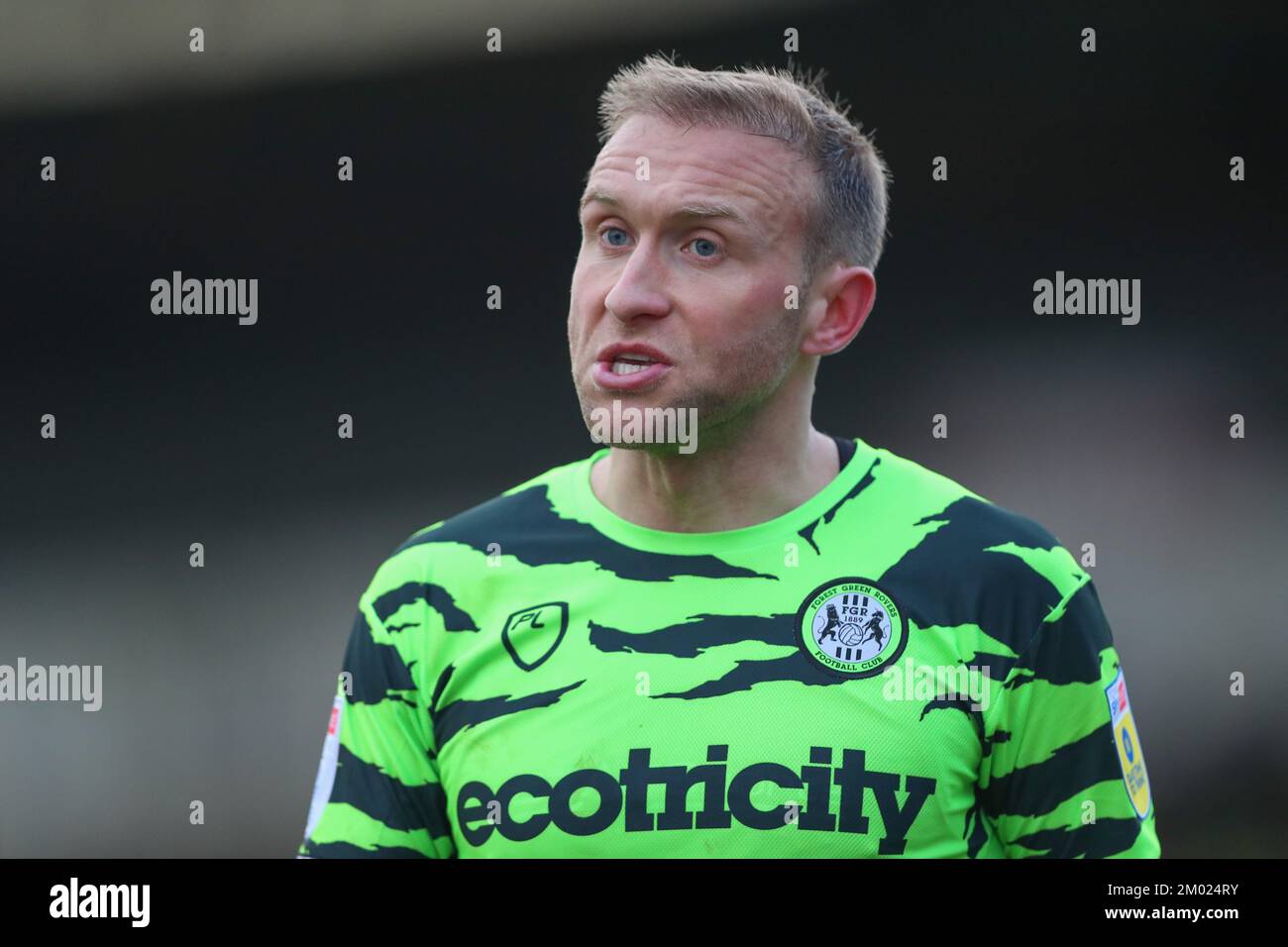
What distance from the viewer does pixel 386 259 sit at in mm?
6000

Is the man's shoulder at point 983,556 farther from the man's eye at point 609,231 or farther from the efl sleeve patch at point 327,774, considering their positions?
the efl sleeve patch at point 327,774

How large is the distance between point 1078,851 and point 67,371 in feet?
16.3

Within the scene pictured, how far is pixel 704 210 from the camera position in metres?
2.54

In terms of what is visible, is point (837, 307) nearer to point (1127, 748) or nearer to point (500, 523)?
point (500, 523)

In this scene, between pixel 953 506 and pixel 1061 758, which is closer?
pixel 1061 758

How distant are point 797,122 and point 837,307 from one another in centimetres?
38

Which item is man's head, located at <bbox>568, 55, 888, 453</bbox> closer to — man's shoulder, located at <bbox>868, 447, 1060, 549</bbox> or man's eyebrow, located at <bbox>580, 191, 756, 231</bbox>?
man's eyebrow, located at <bbox>580, 191, 756, 231</bbox>

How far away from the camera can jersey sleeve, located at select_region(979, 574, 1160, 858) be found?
97.6 inches

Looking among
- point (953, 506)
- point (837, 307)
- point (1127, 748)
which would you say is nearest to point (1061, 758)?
point (1127, 748)

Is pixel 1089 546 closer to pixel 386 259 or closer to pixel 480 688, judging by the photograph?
pixel 386 259

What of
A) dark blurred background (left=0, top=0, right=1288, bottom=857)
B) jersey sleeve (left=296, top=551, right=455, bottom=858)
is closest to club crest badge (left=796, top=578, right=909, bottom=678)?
jersey sleeve (left=296, top=551, right=455, bottom=858)

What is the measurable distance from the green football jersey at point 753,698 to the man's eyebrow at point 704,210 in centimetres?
55

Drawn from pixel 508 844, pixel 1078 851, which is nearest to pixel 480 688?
pixel 508 844

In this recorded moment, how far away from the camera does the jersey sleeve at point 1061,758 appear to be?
8.13 feet
